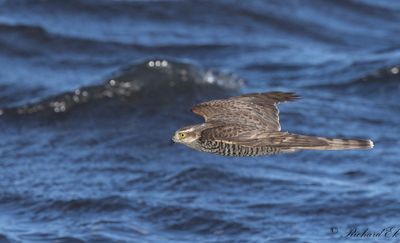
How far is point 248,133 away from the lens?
28.8 feet

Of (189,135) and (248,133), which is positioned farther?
(189,135)

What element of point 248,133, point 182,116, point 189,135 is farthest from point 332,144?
point 182,116

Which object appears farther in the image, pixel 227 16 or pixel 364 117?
pixel 227 16

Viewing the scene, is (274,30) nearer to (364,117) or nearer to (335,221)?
(364,117)

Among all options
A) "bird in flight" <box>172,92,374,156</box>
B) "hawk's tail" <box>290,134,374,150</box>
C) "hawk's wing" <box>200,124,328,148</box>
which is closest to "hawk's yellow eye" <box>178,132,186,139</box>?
"bird in flight" <box>172,92,374,156</box>

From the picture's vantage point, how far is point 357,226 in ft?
39.1

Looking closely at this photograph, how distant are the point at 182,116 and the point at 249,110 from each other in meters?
5.10

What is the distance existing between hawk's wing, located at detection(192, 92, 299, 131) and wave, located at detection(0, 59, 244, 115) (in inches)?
208

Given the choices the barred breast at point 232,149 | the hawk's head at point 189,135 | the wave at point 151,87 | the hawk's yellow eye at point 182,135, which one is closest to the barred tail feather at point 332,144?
the barred breast at point 232,149

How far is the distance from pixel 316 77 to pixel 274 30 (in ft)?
7.88

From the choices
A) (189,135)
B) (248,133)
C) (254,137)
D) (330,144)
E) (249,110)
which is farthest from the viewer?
(249,110)

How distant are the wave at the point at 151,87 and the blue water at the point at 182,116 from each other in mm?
23

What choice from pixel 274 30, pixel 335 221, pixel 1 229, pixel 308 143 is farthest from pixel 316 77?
pixel 308 143

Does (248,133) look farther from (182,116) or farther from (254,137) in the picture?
(182,116)
